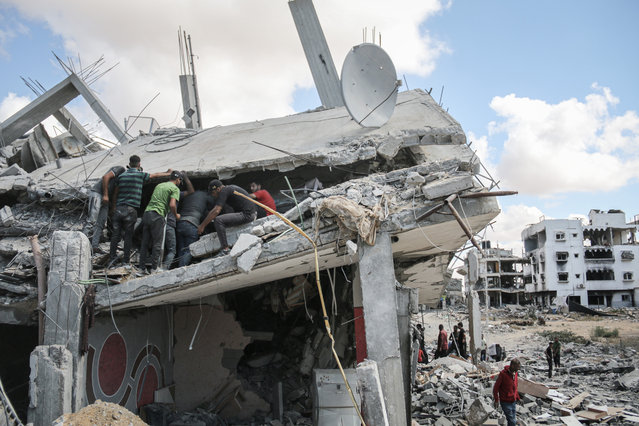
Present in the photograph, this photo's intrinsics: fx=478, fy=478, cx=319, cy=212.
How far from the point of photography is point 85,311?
693 cm

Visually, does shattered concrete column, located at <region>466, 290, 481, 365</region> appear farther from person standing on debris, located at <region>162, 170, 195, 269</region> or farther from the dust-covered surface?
person standing on debris, located at <region>162, 170, 195, 269</region>

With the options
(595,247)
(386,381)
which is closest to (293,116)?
(386,381)

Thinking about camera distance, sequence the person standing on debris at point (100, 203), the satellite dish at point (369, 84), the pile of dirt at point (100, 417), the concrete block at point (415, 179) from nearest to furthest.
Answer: the pile of dirt at point (100, 417) → the concrete block at point (415, 179) → the person standing on debris at point (100, 203) → the satellite dish at point (369, 84)

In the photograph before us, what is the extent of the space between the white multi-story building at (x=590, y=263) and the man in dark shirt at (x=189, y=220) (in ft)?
192

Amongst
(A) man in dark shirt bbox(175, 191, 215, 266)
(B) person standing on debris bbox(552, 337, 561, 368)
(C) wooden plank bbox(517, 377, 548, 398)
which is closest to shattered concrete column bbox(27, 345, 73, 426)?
(A) man in dark shirt bbox(175, 191, 215, 266)

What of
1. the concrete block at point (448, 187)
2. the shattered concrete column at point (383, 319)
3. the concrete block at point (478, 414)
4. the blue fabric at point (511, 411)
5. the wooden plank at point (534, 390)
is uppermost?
the concrete block at point (448, 187)

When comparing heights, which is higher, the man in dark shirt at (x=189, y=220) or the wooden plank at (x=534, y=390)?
the man in dark shirt at (x=189, y=220)

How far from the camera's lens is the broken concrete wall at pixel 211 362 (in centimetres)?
976

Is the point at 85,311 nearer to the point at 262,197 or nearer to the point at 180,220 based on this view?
the point at 180,220

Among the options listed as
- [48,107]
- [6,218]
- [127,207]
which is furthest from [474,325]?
[48,107]

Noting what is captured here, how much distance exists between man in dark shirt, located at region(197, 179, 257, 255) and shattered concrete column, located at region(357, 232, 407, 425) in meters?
1.97

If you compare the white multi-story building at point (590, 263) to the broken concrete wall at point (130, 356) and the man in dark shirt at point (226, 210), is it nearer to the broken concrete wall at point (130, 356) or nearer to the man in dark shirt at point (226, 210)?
the broken concrete wall at point (130, 356)

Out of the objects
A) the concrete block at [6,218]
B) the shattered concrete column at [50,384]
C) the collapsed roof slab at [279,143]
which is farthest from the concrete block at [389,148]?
the concrete block at [6,218]

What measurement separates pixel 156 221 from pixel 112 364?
270cm
